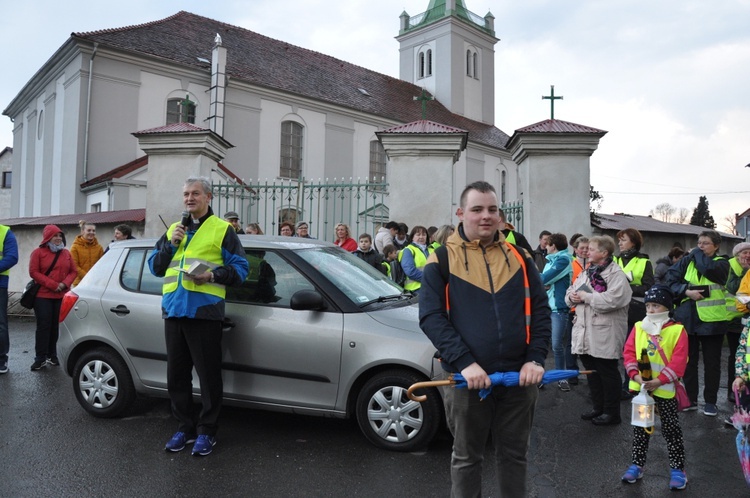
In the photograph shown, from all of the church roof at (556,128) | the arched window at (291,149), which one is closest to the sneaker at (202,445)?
the church roof at (556,128)

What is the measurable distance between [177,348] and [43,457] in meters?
1.26

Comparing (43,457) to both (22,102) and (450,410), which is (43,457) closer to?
(450,410)

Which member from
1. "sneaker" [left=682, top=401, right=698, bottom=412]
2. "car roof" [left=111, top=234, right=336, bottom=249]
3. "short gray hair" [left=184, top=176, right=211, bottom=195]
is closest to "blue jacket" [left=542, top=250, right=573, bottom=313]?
"sneaker" [left=682, top=401, right=698, bottom=412]

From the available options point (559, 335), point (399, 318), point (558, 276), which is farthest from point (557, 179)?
point (399, 318)

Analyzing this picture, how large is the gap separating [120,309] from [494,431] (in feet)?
12.0

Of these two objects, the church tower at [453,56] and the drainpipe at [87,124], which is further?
the church tower at [453,56]

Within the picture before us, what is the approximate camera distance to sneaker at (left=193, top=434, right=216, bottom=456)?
14.4 ft

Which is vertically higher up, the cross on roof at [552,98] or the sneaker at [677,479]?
the cross on roof at [552,98]

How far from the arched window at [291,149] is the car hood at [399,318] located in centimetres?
2351

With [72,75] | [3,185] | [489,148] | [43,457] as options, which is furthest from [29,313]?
[3,185]

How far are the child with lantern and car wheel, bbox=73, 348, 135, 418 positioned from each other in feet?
13.3

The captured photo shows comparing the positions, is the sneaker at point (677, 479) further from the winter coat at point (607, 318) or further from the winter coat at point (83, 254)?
the winter coat at point (83, 254)

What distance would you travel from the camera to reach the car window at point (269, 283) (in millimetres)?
4828

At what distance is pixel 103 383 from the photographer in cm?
526
